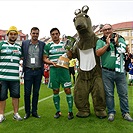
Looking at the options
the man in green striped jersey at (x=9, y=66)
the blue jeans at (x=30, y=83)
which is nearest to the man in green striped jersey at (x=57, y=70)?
the blue jeans at (x=30, y=83)

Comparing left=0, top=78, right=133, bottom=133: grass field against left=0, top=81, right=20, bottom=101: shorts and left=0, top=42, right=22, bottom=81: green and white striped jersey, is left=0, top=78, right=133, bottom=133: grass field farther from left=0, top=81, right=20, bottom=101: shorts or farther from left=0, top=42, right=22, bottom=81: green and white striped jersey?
left=0, top=42, right=22, bottom=81: green and white striped jersey

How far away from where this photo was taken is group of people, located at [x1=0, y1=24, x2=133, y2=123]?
4.35m

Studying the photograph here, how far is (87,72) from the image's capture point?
4.60 m

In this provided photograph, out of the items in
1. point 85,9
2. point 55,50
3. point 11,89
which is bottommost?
point 11,89

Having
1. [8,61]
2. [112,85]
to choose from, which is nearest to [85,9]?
[112,85]

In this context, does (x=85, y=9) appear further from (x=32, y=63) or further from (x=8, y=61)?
(x=8, y=61)

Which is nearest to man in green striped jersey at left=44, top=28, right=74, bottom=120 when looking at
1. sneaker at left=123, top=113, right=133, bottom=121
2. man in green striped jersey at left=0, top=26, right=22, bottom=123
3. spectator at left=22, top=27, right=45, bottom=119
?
spectator at left=22, top=27, right=45, bottom=119

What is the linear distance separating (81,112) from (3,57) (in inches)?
74.5

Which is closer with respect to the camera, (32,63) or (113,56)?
(113,56)

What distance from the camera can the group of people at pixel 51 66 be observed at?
4.35 meters

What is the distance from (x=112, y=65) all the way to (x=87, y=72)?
1.73 feet

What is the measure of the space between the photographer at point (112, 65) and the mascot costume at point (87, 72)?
5.3 inches

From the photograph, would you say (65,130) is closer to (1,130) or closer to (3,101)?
(1,130)

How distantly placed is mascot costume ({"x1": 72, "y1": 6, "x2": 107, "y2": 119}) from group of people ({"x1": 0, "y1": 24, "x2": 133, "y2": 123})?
132 millimetres
